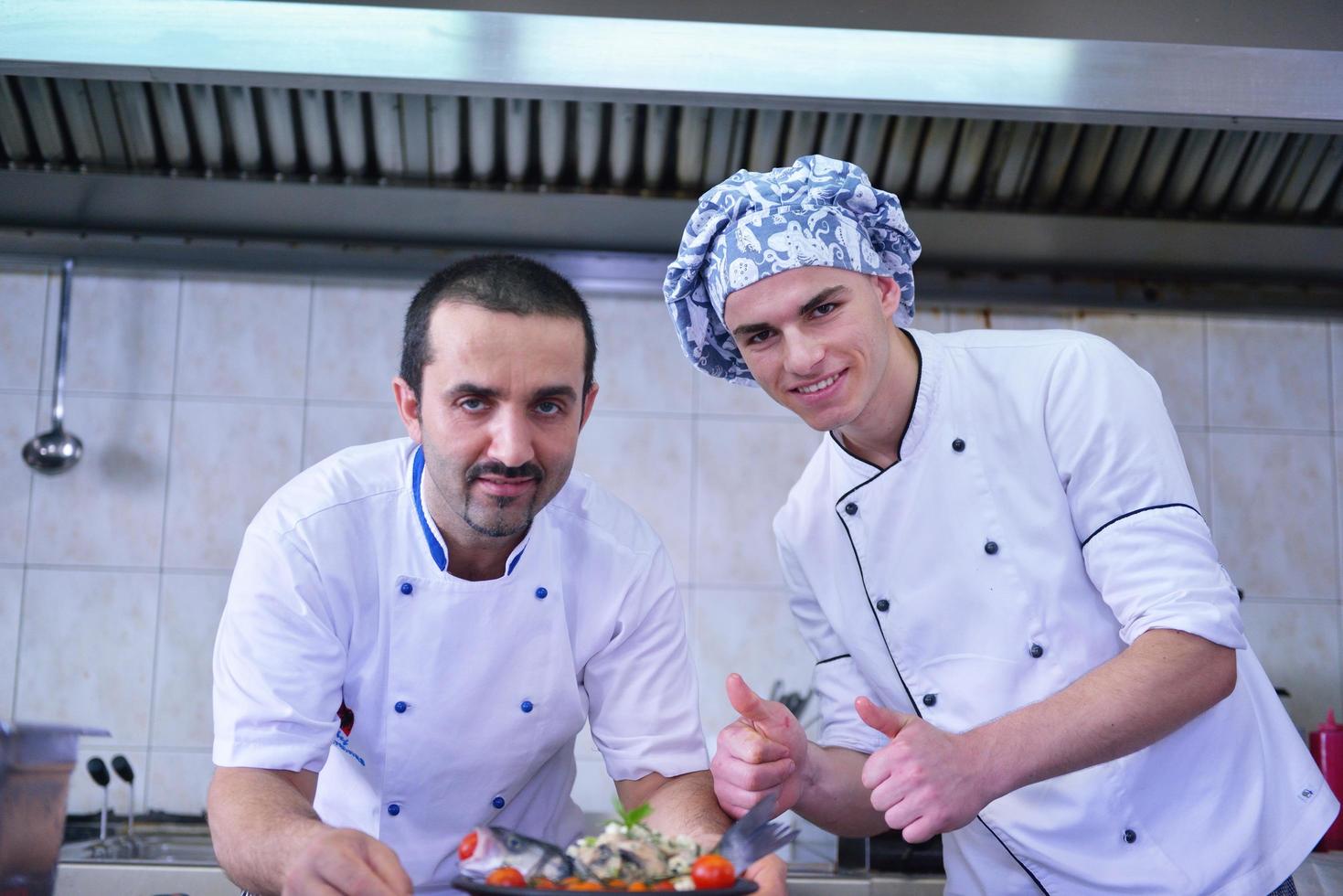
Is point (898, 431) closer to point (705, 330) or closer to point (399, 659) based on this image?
point (705, 330)

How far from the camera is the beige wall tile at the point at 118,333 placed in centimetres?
302

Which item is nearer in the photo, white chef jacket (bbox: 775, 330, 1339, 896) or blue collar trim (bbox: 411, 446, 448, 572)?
white chef jacket (bbox: 775, 330, 1339, 896)

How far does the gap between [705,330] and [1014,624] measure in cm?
59

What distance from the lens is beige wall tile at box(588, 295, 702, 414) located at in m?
3.10

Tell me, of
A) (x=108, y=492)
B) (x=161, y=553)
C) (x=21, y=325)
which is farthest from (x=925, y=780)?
(x=21, y=325)

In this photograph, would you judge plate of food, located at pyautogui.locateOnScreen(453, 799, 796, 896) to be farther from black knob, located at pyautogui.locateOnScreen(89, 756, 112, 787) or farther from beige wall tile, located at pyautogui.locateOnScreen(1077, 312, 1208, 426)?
beige wall tile, located at pyautogui.locateOnScreen(1077, 312, 1208, 426)

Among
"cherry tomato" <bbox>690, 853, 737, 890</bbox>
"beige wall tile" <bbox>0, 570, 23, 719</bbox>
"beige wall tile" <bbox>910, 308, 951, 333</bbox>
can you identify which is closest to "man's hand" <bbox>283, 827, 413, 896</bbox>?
"cherry tomato" <bbox>690, 853, 737, 890</bbox>

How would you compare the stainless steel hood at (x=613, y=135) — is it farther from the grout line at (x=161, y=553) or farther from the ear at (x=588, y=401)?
the ear at (x=588, y=401)

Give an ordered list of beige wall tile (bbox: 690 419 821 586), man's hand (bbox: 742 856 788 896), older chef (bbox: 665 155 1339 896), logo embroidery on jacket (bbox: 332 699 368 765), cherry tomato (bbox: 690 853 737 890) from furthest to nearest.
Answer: beige wall tile (bbox: 690 419 821 586) < logo embroidery on jacket (bbox: 332 699 368 765) < older chef (bbox: 665 155 1339 896) < man's hand (bbox: 742 856 788 896) < cherry tomato (bbox: 690 853 737 890)

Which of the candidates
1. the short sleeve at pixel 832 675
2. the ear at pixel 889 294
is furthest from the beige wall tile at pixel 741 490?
the ear at pixel 889 294

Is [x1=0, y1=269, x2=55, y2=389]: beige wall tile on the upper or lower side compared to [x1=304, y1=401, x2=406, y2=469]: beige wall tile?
upper

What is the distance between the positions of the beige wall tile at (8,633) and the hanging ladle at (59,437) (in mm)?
287

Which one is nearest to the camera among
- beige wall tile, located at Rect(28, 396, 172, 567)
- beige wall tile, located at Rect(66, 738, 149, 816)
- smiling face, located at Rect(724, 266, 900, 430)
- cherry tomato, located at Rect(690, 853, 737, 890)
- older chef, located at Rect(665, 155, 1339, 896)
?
cherry tomato, located at Rect(690, 853, 737, 890)

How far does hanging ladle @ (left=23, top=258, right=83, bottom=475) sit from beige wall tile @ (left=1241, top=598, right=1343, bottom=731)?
2961 mm
